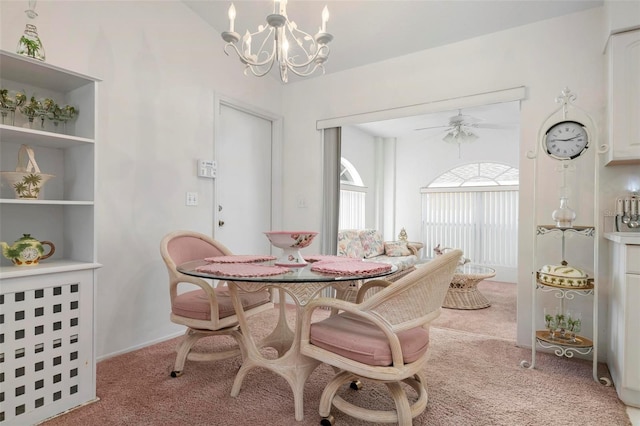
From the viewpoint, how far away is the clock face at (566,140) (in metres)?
2.39

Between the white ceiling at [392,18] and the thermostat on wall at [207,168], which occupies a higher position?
the white ceiling at [392,18]

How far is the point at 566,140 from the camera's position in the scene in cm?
245

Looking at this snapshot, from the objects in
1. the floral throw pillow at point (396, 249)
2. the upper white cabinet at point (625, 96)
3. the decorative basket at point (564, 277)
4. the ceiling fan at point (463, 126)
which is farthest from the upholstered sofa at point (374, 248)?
the upper white cabinet at point (625, 96)

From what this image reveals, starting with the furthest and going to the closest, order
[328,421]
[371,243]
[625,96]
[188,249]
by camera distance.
→ [371,243] < [188,249] < [625,96] < [328,421]

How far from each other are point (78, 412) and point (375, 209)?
5.74 m

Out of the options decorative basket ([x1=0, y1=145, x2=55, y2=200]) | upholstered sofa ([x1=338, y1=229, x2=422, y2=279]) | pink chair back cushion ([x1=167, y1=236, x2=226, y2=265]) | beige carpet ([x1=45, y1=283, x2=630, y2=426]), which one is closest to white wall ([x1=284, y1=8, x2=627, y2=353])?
beige carpet ([x1=45, y1=283, x2=630, y2=426])

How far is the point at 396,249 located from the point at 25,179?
4620 mm

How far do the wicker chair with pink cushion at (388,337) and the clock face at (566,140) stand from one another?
1506 millimetres

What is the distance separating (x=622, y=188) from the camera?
2469 millimetres

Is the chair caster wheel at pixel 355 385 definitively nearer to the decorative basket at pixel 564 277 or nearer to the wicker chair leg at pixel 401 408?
the wicker chair leg at pixel 401 408

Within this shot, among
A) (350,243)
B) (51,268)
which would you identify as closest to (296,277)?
(51,268)

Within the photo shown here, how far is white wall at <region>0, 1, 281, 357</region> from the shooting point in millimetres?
2445

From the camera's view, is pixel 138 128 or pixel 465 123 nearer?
pixel 138 128

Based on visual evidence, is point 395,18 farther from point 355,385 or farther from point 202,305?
point 355,385
